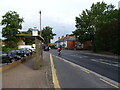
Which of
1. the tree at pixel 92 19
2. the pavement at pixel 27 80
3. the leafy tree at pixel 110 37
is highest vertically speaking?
the tree at pixel 92 19

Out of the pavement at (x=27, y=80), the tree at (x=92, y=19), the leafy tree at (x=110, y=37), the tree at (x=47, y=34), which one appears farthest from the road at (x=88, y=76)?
→ the tree at (x=47, y=34)

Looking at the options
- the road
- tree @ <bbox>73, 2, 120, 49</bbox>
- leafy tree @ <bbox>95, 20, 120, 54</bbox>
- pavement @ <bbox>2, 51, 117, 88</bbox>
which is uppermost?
tree @ <bbox>73, 2, 120, 49</bbox>

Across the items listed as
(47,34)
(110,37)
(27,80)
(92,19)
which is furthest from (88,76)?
(47,34)

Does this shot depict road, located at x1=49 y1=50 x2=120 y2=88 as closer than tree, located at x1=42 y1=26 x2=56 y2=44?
Yes

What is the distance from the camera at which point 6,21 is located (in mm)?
46312

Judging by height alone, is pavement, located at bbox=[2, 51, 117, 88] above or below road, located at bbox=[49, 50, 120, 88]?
above

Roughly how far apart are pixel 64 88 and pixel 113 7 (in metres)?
42.5

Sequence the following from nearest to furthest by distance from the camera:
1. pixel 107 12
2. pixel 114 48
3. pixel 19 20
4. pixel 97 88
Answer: pixel 97 88 → pixel 114 48 → pixel 107 12 → pixel 19 20

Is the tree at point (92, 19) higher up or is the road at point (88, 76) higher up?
the tree at point (92, 19)

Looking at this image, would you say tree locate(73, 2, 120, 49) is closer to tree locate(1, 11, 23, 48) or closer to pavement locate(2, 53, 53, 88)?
tree locate(1, 11, 23, 48)

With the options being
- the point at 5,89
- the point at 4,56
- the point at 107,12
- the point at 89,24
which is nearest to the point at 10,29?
the point at 89,24

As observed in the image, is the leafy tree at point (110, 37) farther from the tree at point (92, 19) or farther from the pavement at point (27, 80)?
the pavement at point (27, 80)

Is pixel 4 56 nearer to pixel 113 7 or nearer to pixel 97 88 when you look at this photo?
pixel 97 88

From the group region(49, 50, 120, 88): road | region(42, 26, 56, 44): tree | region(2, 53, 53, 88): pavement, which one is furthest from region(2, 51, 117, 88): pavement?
region(42, 26, 56, 44): tree
